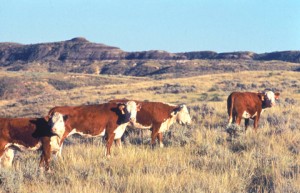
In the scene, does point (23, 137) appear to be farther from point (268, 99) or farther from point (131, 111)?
point (268, 99)

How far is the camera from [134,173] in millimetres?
7375

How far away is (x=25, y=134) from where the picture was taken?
8.62 meters

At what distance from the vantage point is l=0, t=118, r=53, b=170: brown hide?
335 inches

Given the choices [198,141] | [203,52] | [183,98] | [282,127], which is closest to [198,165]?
[198,141]

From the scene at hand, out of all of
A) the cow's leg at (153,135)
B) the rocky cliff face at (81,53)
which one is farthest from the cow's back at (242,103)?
the rocky cliff face at (81,53)

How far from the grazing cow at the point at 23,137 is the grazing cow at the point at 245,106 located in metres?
6.44

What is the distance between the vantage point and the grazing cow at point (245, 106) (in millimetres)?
13375

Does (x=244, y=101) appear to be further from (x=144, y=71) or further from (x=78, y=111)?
(x=144, y=71)

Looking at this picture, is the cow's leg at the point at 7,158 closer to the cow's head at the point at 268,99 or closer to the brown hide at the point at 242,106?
the brown hide at the point at 242,106

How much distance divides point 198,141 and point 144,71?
106 m

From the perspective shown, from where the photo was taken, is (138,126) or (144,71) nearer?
(138,126)

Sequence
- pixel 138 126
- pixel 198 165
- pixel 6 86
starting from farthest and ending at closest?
pixel 6 86, pixel 138 126, pixel 198 165

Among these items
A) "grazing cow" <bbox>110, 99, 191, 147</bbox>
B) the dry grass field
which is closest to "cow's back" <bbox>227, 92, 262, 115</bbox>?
the dry grass field

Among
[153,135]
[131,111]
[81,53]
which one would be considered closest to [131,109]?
[131,111]
